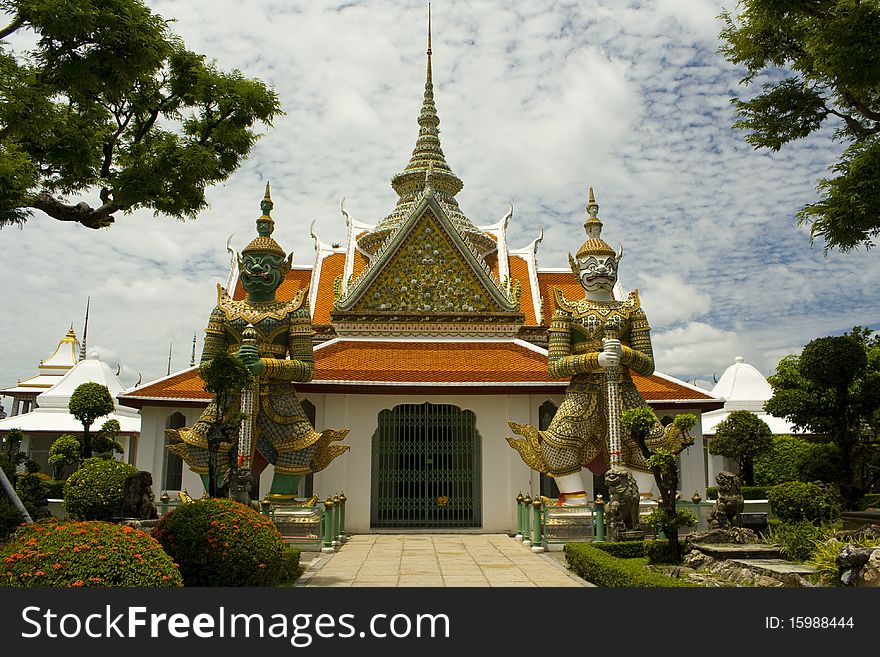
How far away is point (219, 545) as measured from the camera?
6609 millimetres

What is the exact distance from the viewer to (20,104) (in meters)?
6.70

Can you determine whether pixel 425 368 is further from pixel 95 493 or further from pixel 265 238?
pixel 95 493

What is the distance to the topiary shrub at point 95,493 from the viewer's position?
412 inches

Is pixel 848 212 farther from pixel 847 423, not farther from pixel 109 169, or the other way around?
pixel 109 169

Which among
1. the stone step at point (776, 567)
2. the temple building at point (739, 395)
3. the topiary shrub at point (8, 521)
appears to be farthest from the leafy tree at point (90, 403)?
the temple building at point (739, 395)

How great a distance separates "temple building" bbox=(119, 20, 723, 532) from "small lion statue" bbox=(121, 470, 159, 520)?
4.07 m

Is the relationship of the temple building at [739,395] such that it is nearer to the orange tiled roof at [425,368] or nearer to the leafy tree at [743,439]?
the leafy tree at [743,439]

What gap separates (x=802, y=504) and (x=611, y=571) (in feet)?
12.9

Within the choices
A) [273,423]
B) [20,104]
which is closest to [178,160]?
[20,104]

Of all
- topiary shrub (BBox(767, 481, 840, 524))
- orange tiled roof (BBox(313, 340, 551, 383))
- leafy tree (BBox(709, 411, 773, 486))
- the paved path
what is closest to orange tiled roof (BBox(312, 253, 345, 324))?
orange tiled roof (BBox(313, 340, 551, 383))

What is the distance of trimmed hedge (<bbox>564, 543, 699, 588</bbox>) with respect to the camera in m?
6.51

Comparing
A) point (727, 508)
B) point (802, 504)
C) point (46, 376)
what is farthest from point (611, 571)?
point (46, 376)

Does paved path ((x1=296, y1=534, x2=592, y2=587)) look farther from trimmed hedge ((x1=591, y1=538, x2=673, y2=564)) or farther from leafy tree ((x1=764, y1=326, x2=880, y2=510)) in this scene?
leafy tree ((x1=764, y1=326, x2=880, y2=510))

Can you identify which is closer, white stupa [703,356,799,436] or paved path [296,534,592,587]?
paved path [296,534,592,587]
